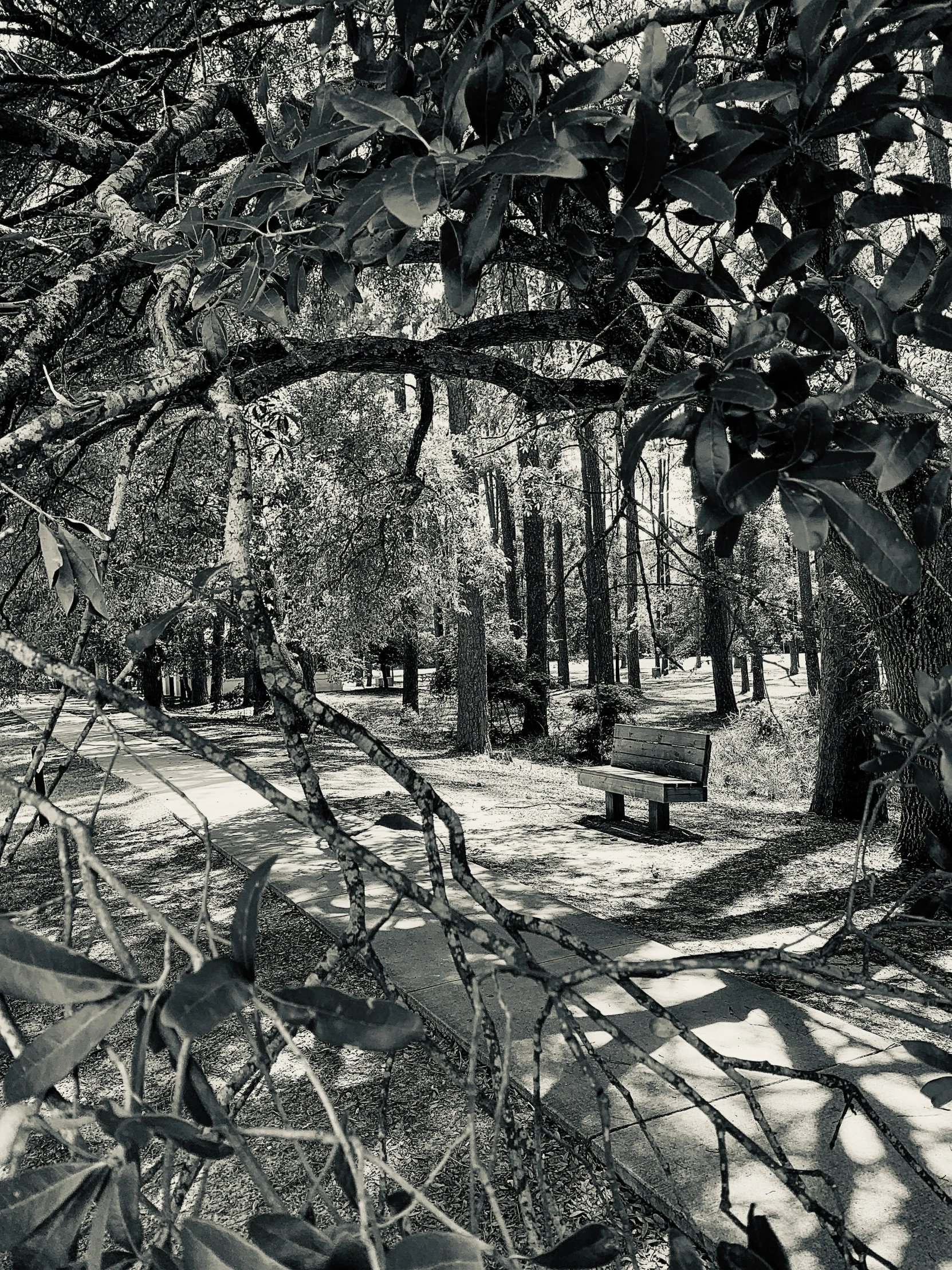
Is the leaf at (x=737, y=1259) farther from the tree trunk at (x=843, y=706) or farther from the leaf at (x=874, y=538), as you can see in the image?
the tree trunk at (x=843, y=706)

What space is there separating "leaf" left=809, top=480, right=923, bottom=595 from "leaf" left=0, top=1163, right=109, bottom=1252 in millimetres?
867

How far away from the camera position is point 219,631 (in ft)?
66.2

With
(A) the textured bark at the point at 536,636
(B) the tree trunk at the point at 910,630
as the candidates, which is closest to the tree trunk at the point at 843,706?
(B) the tree trunk at the point at 910,630

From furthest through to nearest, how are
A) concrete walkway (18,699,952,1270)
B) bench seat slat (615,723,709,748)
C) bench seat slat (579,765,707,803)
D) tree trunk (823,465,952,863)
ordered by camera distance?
1. bench seat slat (615,723,709,748)
2. bench seat slat (579,765,707,803)
3. tree trunk (823,465,952,863)
4. concrete walkway (18,699,952,1270)

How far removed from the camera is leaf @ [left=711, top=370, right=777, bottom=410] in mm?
993

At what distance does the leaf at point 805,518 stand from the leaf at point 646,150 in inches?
17.8

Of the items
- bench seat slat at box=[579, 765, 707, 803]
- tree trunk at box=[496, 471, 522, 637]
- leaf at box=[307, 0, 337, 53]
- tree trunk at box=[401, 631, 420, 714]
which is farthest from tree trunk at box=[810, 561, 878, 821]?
tree trunk at box=[496, 471, 522, 637]

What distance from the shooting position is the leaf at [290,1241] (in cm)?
69

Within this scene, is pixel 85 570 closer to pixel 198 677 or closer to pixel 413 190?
pixel 413 190

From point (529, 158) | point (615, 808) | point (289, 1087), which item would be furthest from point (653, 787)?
point (529, 158)

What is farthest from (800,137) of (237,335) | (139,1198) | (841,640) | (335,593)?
(335,593)

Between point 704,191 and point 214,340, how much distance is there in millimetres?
1043

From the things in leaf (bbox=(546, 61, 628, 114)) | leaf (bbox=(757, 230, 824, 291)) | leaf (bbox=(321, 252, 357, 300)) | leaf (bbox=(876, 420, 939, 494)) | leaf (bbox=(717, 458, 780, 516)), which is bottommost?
leaf (bbox=(717, 458, 780, 516))

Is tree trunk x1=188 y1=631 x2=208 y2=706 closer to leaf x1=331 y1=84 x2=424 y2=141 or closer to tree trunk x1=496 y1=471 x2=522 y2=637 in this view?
tree trunk x1=496 y1=471 x2=522 y2=637
